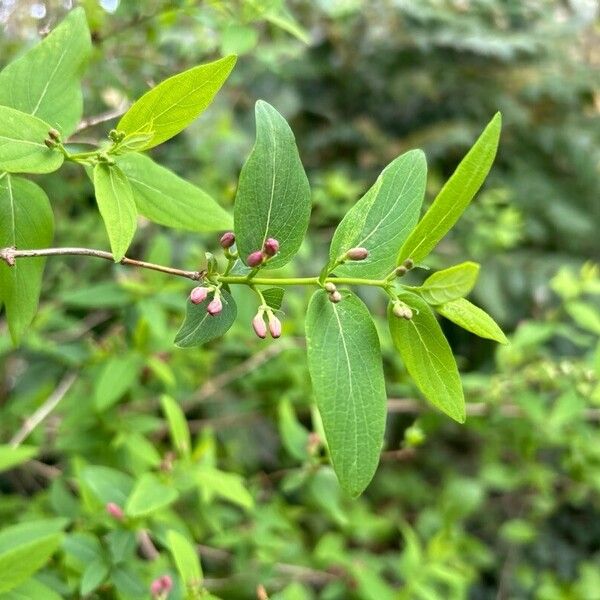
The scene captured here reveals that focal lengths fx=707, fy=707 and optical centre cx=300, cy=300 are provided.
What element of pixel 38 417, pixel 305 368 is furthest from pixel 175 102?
pixel 305 368

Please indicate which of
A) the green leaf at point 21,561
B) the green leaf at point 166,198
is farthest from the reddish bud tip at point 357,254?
the green leaf at point 21,561

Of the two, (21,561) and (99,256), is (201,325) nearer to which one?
(99,256)

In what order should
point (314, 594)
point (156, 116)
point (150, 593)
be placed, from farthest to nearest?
point (314, 594) < point (150, 593) < point (156, 116)

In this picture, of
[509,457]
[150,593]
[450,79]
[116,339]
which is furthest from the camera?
[450,79]

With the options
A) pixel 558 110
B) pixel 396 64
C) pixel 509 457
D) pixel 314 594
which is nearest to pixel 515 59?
pixel 558 110

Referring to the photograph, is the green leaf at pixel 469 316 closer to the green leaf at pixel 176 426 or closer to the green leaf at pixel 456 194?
the green leaf at pixel 456 194

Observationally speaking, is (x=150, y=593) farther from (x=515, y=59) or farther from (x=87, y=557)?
(x=515, y=59)

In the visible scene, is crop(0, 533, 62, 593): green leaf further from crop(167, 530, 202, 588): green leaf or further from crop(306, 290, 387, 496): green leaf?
crop(306, 290, 387, 496): green leaf
